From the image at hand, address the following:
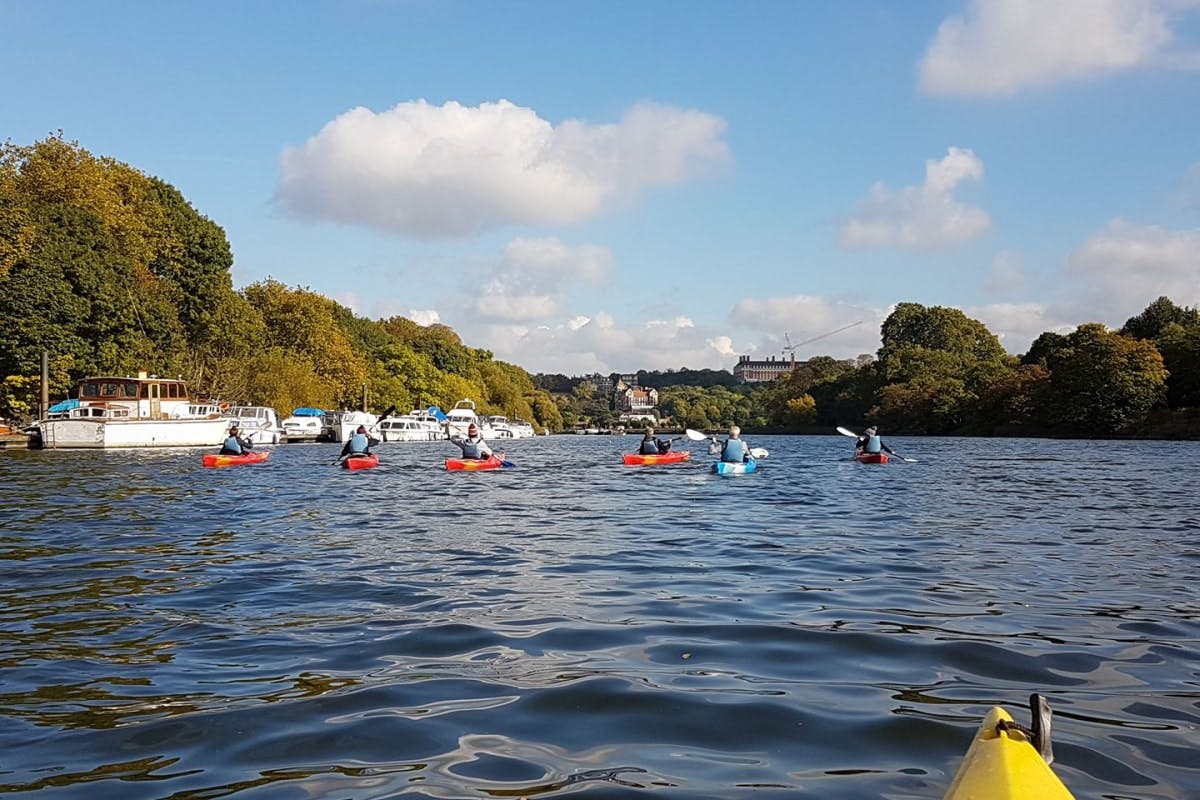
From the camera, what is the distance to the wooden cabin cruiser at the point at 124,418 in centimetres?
Answer: 4747

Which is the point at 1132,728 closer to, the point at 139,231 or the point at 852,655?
the point at 852,655

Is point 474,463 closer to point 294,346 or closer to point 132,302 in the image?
point 132,302

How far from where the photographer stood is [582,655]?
7.44 m

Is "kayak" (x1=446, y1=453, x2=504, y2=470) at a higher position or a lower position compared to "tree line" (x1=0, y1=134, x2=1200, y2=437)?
lower

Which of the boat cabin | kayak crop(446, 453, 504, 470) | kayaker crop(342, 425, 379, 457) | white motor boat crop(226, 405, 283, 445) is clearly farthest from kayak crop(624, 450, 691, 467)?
white motor boat crop(226, 405, 283, 445)

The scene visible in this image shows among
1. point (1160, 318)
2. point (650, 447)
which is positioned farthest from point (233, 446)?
point (1160, 318)

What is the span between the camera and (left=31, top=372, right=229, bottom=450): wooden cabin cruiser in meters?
47.5

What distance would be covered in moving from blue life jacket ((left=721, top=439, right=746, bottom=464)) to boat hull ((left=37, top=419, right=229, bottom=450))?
33550 mm

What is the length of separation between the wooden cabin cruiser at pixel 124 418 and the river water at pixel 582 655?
34295 mm

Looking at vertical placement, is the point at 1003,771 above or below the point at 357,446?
below

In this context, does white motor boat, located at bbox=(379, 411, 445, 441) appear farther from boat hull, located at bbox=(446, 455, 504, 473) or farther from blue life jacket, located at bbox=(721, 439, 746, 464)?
blue life jacket, located at bbox=(721, 439, 746, 464)

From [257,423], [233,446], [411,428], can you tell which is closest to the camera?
[233,446]

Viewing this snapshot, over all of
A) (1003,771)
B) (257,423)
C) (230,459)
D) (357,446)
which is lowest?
(230,459)

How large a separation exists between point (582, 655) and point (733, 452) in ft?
77.2
